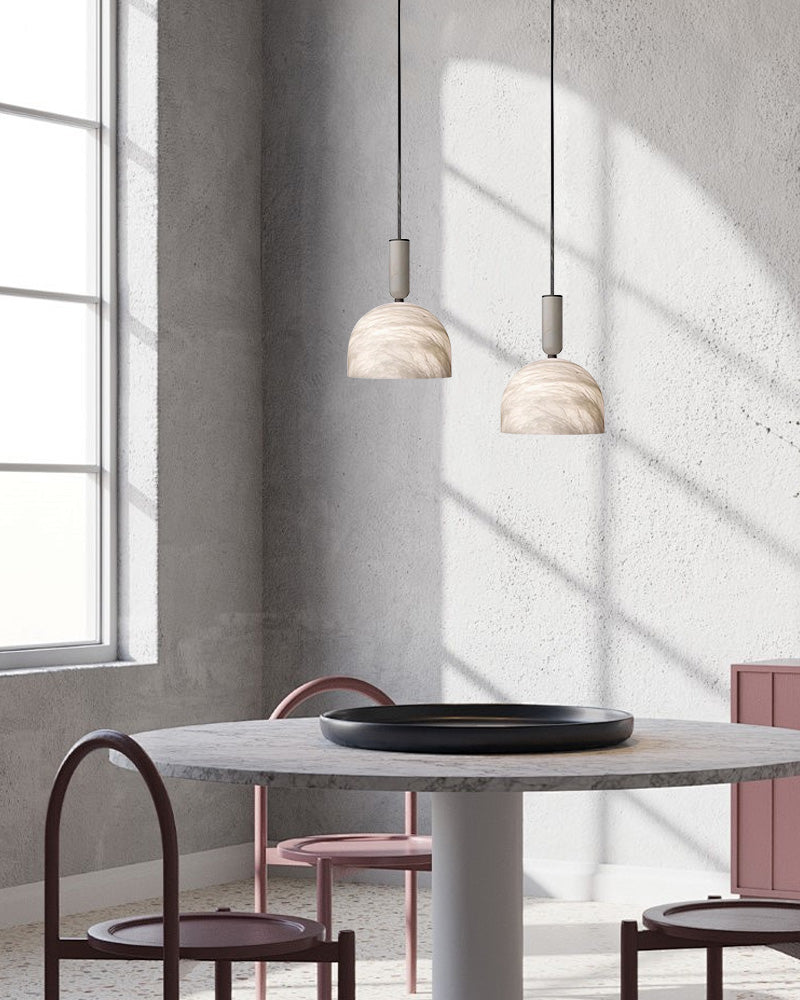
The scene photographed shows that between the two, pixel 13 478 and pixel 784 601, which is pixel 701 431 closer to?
pixel 784 601

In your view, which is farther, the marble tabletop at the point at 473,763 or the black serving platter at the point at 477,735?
the black serving platter at the point at 477,735

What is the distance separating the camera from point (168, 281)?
5.70m

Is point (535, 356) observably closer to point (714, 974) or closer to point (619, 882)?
point (619, 882)

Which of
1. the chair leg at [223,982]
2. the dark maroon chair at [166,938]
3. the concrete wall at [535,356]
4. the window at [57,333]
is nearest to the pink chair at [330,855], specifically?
the chair leg at [223,982]

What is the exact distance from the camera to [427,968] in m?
4.62

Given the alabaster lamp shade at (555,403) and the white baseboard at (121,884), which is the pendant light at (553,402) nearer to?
the alabaster lamp shade at (555,403)

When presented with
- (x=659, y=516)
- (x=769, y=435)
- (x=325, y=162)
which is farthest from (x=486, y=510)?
(x=325, y=162)

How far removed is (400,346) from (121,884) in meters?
2.81

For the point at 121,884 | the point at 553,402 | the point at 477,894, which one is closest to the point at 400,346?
the point at 553,402

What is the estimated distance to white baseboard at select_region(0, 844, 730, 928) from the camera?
520cm

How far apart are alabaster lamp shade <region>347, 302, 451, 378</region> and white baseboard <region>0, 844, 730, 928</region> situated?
2.53 metres

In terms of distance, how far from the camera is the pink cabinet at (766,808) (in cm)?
459

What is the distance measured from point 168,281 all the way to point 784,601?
220cm

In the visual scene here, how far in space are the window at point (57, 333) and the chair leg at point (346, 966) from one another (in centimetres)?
280
